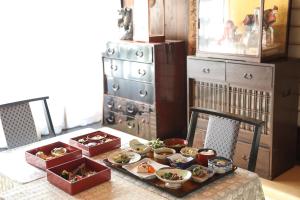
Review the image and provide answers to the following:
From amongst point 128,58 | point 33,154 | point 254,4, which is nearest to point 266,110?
point 254,4

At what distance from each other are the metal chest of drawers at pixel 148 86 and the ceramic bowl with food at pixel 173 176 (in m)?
2.01

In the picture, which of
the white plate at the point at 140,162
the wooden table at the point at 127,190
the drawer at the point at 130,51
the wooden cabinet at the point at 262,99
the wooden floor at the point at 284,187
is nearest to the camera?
the wooden table at the point at 127,190

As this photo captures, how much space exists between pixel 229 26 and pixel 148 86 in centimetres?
95

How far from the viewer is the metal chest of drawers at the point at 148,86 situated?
347 centimetres

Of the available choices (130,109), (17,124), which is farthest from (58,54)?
(17,124)

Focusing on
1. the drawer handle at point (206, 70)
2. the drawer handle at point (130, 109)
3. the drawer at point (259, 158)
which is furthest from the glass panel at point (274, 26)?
the drawer handle at point (130, 109)

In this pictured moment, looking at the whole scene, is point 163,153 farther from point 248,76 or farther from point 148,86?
point 148,86

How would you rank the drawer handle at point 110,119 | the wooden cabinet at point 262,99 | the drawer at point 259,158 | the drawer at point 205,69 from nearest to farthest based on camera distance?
the wooden cabinet at point 262,99 → the drawer at point 259,158 → the drawer at point 205,69 → the drawer handle at point 110,119

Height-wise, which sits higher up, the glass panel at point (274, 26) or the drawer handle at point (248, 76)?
the glass panel at point (274, 26)

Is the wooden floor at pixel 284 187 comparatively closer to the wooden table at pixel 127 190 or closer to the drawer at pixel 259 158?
the drawer at pixel 259 158

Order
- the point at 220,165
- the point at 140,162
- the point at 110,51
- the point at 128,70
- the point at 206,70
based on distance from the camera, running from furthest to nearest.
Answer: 1. the point at 110,51
2. the point at 128,70
3. the point at 206,70
4. the point at 140,162
5. the point at 220,165

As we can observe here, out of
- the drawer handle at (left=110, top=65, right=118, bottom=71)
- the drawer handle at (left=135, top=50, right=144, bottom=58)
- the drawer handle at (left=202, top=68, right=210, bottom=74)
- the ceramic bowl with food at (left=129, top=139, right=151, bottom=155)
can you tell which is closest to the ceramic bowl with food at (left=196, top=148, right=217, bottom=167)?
the ceramic bowl with food at (left=129, top=139, right=151, bottom=155)

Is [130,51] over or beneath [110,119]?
over

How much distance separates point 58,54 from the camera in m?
3.97
